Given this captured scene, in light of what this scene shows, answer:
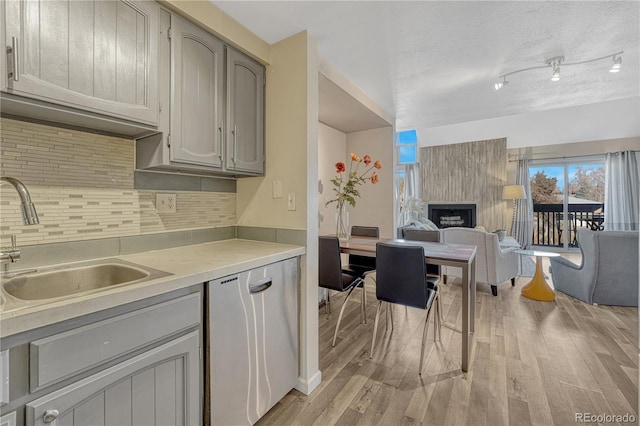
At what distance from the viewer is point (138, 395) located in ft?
3.16

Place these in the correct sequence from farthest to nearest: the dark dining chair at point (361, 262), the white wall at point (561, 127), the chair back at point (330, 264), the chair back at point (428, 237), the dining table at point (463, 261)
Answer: the white wall at point (561, 127)
the chair back at point (428, 237)
the dark dining chair at point (361, 262)
the chair back at point (330, 264)
the dining table at point (463, 261)

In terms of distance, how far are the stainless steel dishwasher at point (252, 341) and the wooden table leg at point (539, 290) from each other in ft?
10.2

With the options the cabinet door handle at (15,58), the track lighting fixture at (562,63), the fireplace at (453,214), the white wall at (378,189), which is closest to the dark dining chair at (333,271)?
the white wall at (378,189)

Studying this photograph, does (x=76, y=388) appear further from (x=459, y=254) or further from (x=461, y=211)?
(x=461, y=211)

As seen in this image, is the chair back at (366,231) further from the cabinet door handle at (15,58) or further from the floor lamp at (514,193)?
the floor lamp at (514,193)

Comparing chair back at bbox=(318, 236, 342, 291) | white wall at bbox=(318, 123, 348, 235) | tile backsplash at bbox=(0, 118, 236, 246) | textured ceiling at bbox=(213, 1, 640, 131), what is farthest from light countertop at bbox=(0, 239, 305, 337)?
white wall at bbox=(318, 123, 348, 235)

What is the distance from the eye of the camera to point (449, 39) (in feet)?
6.50

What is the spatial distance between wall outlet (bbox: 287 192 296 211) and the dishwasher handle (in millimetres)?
497

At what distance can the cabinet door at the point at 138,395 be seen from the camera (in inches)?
31.6

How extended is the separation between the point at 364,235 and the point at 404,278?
1.34 m

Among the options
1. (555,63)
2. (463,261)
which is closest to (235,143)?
(463,261)

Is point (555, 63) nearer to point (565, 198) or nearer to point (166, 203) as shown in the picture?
point (166, 203)

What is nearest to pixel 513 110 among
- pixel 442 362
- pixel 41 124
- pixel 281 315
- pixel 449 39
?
pixel 449 39

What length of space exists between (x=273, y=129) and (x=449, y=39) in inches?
56.3
